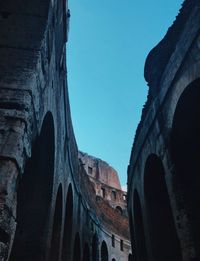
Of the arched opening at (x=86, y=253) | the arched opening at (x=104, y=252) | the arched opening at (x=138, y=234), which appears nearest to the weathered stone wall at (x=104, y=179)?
the arched opening at (x=104, y=252)

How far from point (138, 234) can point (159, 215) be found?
232cm

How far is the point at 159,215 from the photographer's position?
25.4 feet

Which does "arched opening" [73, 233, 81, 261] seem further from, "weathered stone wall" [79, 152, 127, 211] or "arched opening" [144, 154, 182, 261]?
"weathered stone wall" [79, 152, 127, 211]

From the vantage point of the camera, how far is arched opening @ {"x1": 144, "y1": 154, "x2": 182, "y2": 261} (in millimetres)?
7022

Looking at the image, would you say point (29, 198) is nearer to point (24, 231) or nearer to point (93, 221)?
point (24, 231)

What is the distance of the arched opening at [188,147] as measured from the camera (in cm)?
534

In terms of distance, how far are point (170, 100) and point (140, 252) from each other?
232 inches

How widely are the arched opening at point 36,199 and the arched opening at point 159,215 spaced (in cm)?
283

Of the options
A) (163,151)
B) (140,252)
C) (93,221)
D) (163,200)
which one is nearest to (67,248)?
(140,252)

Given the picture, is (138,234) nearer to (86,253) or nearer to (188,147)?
(86,253)

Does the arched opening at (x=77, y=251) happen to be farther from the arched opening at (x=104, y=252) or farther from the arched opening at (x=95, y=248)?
the arched opening at (x=104, y=252)

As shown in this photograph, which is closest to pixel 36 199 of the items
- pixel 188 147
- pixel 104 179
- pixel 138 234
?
pixel 188 147

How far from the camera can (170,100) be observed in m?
5.85

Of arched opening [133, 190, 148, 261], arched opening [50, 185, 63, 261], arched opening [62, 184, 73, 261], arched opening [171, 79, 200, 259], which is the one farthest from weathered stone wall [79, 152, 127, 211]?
arched opening [171, 79, 200, 259]
